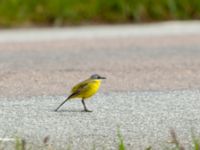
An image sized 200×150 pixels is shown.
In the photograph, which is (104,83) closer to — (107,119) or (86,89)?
(86,89)

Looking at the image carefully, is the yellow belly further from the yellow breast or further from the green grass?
the green grass

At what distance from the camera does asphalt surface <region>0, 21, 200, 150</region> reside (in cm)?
953

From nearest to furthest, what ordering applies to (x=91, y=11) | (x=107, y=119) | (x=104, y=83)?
1. (x=107, y=119)
2. (x=104, y=83)
3. (x=91, y=11)

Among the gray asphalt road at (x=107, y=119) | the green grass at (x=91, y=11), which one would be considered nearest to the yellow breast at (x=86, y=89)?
the gray asphalt road at (x=107, y=119)

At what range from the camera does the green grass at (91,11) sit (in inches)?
785

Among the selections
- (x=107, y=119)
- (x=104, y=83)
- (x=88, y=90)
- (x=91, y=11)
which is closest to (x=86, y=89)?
(x=88, y=90)

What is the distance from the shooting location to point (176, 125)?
9.83 meters

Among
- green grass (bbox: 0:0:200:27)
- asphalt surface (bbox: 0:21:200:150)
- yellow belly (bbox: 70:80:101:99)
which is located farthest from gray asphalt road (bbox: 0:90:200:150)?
green grass (bbox: 0:0:200:27)

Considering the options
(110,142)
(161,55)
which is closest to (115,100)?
(110,142)

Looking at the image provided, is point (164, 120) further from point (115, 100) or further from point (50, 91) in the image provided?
point (50, 91)

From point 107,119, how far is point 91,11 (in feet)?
33.4

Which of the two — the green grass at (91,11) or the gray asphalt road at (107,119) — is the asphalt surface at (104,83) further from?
the green grass at (91,11)

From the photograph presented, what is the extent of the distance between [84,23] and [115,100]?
8611mm

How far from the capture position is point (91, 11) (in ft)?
66.3
